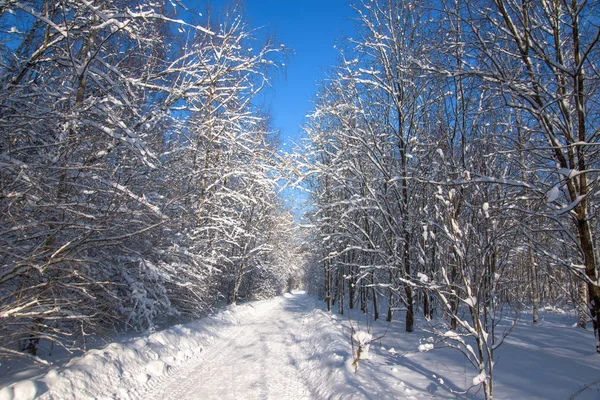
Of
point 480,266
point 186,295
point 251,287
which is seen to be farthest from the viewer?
point 251,287

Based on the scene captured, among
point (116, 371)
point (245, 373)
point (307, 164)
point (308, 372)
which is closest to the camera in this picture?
point (116, 371)

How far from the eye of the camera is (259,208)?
70.4 ft

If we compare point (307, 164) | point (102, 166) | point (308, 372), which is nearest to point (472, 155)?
point (307, 164)

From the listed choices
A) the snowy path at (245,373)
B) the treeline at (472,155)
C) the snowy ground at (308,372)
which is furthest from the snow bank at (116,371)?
the treeline at (472,155)

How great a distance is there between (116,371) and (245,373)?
7.90 feet

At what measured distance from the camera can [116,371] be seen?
17.3 feet

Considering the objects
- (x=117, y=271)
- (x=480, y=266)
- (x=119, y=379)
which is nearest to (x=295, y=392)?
(x=119, y=379)

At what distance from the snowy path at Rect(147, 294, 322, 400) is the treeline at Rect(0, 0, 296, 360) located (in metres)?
1.77

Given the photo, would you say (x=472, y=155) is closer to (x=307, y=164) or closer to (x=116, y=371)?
(x=307, y=164)

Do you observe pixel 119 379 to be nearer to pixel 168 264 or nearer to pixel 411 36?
pixel 168 264

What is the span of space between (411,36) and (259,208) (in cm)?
1497

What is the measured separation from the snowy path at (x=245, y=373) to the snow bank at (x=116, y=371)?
1.18ft

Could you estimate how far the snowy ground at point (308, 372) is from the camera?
4156 mm

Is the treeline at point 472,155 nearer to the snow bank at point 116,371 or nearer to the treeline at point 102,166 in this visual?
the treeline at point 102,166
